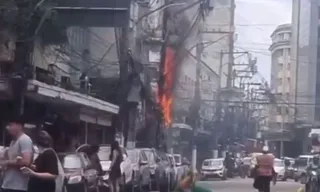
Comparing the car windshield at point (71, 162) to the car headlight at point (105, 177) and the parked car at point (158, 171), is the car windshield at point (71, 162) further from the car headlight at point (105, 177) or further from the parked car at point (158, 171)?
the parked car at point (158, 171)

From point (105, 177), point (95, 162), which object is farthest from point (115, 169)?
point (95, 162)

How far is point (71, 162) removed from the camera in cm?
1978

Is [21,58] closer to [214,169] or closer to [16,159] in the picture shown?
[16,159]

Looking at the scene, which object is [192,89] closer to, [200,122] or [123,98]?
[200,122]

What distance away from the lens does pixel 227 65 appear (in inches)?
3012

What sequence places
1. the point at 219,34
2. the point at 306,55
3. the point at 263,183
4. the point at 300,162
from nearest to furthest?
1. the point at 263,183
2. the point at 300,162
3. the point at 219,34
4. the point at 306,55

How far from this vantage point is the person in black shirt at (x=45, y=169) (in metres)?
10.3

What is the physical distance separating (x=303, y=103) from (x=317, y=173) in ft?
170

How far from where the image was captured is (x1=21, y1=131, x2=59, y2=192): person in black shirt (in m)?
10.3

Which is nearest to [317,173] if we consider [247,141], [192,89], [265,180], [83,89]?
[265,180]

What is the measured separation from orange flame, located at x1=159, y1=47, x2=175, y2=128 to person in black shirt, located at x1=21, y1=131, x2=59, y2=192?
1151 inches

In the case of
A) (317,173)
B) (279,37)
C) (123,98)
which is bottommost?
(317,173)

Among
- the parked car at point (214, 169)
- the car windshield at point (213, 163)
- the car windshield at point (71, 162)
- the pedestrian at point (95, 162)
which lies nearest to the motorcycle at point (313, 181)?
the pedestrian at point (95, 162)

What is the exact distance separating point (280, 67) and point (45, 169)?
3210 inches
